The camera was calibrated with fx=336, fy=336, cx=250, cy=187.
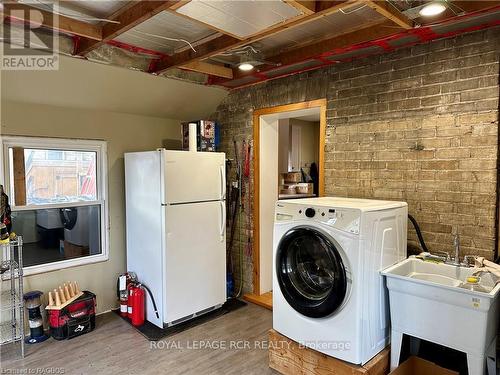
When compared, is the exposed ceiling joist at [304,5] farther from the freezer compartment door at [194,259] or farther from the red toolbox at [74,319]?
the red toolbox at [74,319]

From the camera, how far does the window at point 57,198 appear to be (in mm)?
3086

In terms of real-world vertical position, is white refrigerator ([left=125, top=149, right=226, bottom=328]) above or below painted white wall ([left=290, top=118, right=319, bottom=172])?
below

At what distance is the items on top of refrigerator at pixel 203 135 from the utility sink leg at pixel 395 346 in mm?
2692

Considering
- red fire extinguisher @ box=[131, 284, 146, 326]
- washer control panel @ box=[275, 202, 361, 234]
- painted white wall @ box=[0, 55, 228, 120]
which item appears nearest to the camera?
washer control panel @ box=[275, 202, 361, 234]

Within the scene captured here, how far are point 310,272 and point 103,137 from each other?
2566 millimetres

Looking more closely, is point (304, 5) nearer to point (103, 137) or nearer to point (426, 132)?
point (426, 132)

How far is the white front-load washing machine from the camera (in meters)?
2.15

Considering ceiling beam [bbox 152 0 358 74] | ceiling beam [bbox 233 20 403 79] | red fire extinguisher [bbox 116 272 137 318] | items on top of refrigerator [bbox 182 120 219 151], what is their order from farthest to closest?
items on top of refrigerator [bbox 182 120 219 151]
red fire extinguisher [bbox 116 272 137 318]
ceiling beam [bbox 233 20 403 79]
ceiling beam [bbox 152 0 358 74]

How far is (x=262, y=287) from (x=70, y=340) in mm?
2045

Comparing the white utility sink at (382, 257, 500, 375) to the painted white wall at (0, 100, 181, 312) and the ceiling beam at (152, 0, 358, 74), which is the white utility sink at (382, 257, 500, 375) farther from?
the painted white wall at (0, 100, 181, 312)

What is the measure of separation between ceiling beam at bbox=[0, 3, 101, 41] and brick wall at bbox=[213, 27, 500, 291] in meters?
1.99

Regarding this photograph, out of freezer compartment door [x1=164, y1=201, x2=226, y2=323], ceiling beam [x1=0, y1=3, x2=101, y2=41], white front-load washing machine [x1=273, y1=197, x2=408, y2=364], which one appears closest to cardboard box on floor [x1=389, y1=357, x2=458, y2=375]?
white front-load washing machine [x1=273, y1=197, x2=408, y2=364]

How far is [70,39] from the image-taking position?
9.00 ft

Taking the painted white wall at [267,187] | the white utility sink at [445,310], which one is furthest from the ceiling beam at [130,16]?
the white utility sink at [445,310]
